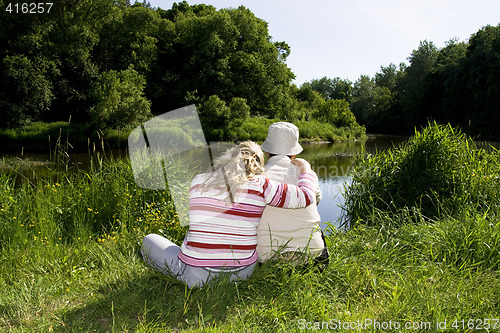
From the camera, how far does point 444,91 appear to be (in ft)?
112

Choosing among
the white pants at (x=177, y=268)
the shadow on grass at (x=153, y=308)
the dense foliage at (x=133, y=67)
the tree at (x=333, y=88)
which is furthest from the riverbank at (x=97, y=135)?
the tree at (x=333, y=88)

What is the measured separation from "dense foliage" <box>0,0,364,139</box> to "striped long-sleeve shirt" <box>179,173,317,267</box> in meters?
18.8

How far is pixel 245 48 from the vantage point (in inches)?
1075

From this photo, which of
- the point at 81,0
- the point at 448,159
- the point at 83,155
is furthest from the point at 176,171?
the point at 81,0

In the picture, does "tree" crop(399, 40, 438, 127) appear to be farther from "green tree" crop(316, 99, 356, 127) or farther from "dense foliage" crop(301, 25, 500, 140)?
"green tree" crop(316, 99, 356, 127)

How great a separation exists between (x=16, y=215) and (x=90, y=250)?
3.12ft

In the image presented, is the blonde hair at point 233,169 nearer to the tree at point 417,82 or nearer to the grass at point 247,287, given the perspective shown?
the grass at point 247,287

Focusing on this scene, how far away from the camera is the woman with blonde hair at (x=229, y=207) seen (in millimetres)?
1762

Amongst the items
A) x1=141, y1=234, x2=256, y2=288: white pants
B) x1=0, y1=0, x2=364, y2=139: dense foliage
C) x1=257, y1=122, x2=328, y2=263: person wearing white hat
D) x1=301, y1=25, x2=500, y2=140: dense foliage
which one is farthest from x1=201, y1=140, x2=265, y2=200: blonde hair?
x1=0, y1=0, x2=364, y2=139: dense foliage

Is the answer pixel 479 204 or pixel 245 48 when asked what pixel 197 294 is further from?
pixel 245 48

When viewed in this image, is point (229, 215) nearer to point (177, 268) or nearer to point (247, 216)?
point (247, 216)

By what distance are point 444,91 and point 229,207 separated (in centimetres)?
3787

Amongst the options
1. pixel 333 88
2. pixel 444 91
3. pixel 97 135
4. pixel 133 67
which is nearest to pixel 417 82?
pixel 444 91

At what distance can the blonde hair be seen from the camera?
173cm
